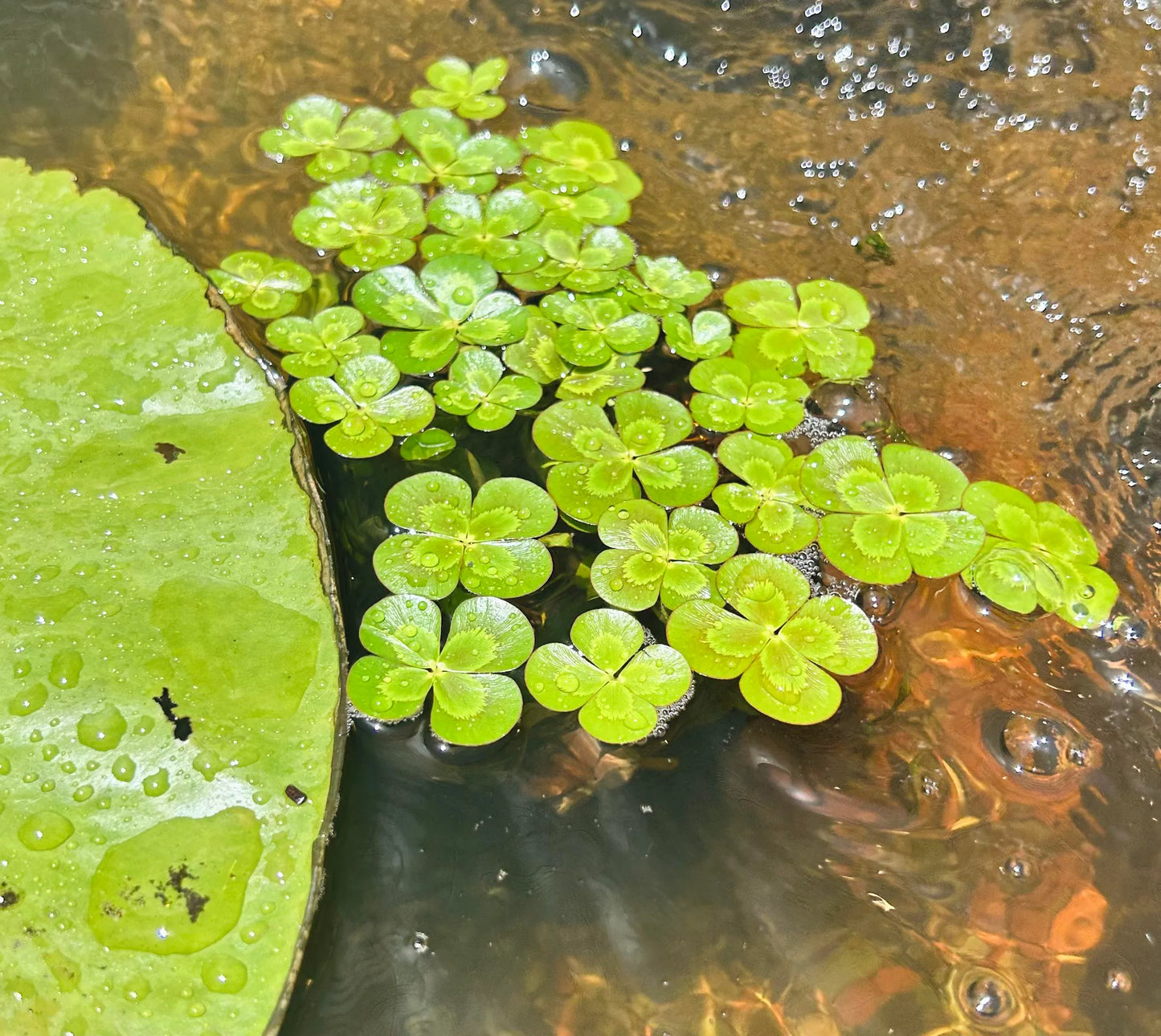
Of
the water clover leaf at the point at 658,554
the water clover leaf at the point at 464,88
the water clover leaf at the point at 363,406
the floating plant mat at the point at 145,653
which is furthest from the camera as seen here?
the water clover leaf at the point at 464,88

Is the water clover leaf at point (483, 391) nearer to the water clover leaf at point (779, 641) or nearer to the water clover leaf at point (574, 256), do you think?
the water clover leaf at point (574, 256)

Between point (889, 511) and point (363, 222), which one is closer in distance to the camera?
point (889, 511)

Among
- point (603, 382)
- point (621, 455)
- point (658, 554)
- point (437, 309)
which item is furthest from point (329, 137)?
point (658, 554)

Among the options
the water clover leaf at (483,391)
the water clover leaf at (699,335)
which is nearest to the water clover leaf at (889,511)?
the water clover leaf at (699,335)

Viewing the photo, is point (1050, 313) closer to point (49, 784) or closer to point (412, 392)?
point (412, 392)

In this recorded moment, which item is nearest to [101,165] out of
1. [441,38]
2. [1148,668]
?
[441,38]

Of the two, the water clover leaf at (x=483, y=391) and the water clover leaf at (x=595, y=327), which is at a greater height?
the water clover leaf at (x=595, y=327)

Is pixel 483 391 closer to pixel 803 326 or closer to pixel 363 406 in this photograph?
pixel 363 406

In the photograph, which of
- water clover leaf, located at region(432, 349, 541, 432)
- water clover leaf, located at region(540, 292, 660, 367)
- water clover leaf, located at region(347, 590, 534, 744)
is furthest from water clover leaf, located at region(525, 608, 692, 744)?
water clover leaf, located at region(540, 292, 660, 367)
